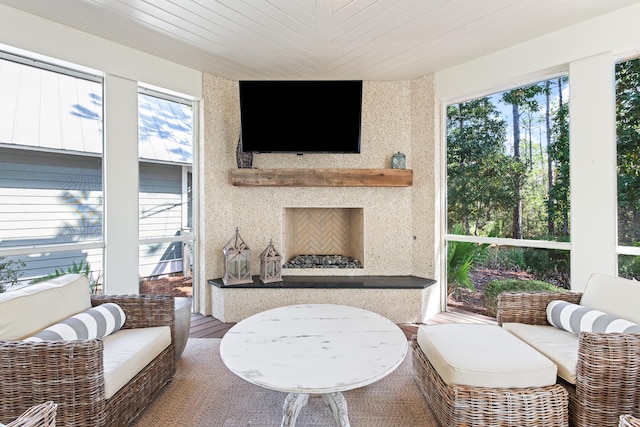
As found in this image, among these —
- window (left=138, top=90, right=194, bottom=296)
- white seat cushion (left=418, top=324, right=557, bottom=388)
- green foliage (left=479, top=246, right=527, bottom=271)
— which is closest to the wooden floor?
window (left=138, top=90, right=194, bottom=296)

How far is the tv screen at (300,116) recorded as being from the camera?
3176mm

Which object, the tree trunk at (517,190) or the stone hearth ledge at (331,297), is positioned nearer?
the tree trunk at (517,190)

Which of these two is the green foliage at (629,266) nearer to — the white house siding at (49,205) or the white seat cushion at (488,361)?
the white seat cushion at (488,361)

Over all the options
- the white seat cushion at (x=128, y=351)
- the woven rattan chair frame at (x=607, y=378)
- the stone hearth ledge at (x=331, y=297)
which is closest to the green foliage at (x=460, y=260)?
the stone hearth ledge at (x=331, y=297)

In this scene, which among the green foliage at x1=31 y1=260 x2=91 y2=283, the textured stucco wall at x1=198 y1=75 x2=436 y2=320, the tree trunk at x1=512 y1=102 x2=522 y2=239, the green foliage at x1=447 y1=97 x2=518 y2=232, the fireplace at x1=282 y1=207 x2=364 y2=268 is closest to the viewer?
the green foliage at x1=31 y1=260 x2=91 y2=283

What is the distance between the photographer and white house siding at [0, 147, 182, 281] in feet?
7.92

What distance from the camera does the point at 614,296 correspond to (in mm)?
1819

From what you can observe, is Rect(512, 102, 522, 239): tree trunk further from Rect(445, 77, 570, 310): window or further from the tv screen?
the tv screen

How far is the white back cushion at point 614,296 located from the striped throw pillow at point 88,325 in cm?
302

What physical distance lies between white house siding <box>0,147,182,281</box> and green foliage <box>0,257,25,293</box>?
0.04 metres

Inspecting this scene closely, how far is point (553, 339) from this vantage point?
177 cm

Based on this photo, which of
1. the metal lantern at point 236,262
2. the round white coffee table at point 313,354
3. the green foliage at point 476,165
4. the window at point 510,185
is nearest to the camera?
the round white coffee table at point 313,354

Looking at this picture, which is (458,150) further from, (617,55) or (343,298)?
(343,298)

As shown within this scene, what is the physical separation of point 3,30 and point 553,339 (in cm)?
431
